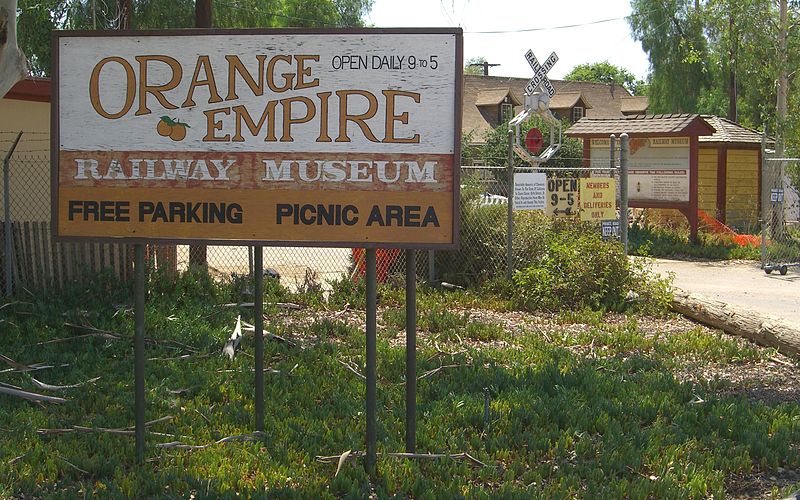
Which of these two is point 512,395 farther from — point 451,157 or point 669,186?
point 669,186

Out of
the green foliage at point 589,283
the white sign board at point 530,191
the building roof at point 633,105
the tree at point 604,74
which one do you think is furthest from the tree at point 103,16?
the tree at point 604,74

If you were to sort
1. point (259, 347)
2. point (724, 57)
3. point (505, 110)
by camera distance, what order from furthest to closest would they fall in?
point (505, 110), point (724, 57), point (259, 347)

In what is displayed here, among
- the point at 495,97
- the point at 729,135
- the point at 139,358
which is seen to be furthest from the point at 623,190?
the point at 495,97

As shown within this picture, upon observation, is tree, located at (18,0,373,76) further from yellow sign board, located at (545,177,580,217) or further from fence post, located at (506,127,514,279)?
yellow sign board, located at (545,177,580,217)

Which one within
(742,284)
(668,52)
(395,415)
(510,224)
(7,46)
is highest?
(668,52)

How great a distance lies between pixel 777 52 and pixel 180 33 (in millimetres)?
19280

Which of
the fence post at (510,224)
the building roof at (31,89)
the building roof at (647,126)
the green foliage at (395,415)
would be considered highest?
the building roof at (647,126)

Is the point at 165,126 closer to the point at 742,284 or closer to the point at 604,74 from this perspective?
the point at 742,284

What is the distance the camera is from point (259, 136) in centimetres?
547

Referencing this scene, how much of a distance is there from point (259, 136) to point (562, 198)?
770 cm

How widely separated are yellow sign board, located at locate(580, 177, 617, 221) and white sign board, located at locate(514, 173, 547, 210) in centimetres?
56

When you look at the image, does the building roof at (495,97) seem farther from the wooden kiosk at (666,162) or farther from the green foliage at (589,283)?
the green foliage at (589,283)

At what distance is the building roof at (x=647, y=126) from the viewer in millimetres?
19062

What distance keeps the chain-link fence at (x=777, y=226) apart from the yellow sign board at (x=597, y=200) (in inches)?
158
